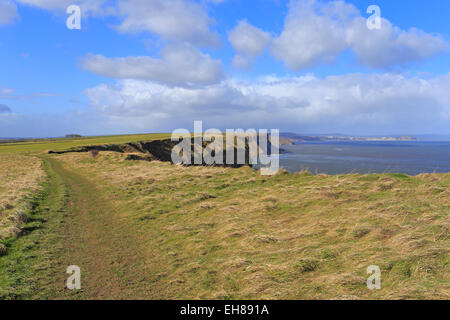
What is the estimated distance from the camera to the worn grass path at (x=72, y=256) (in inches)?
273

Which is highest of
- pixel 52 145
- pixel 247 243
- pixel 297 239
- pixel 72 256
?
pixel 52 145

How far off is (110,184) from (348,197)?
1843 centimetres

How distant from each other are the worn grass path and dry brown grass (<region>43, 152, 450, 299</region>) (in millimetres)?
429

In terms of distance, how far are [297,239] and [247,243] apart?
179 centimetres

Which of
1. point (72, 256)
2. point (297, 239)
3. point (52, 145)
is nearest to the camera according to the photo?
point (72, 256)

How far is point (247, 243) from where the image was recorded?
934 centimetres

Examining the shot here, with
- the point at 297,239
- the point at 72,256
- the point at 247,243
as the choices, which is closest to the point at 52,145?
the point at 72,256

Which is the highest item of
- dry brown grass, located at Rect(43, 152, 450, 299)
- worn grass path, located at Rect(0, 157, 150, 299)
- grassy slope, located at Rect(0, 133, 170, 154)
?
grassy slope, located at Rect(0, 133, 170, 154)

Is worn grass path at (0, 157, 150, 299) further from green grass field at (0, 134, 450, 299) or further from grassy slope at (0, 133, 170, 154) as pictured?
grassy slope at (0, 133, 170, 154)

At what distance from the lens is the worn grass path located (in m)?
6.93

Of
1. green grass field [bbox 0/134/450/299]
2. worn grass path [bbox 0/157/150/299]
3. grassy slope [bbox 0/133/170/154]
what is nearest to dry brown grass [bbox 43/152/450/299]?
green grass field [bbox 0/134/450/299]

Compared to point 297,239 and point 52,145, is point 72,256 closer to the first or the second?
point 297,239

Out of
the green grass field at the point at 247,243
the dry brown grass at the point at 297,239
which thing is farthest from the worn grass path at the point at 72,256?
the dry brown grass at the point at 297,239

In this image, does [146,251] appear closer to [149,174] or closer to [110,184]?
[110,184]
